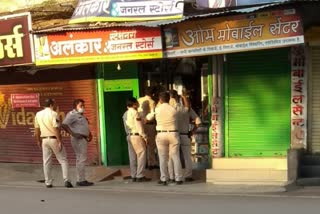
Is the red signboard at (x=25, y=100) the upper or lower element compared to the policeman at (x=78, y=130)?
upper

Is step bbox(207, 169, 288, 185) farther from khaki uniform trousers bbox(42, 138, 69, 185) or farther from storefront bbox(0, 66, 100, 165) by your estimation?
storefront bbox(0, 66, 100, 165)

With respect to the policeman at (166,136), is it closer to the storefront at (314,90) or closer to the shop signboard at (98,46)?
the shop signboard at (98,46)

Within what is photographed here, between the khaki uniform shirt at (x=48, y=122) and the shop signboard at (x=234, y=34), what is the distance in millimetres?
2571

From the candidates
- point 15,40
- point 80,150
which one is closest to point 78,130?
point 80,150

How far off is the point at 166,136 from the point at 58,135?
2115 millimetres

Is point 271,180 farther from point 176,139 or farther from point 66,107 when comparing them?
point 66,107

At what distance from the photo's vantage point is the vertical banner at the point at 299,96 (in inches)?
430

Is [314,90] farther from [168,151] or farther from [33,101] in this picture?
[33,101]

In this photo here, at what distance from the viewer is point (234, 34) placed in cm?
1027

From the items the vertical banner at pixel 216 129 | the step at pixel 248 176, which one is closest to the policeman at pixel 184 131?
the step at pixel 248 176

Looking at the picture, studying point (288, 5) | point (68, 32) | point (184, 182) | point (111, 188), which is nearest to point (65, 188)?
point (111, 188)

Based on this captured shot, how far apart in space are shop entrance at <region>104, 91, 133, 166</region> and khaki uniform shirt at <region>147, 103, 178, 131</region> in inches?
120

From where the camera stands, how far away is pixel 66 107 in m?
14.3

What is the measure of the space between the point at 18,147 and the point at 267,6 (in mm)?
8427
